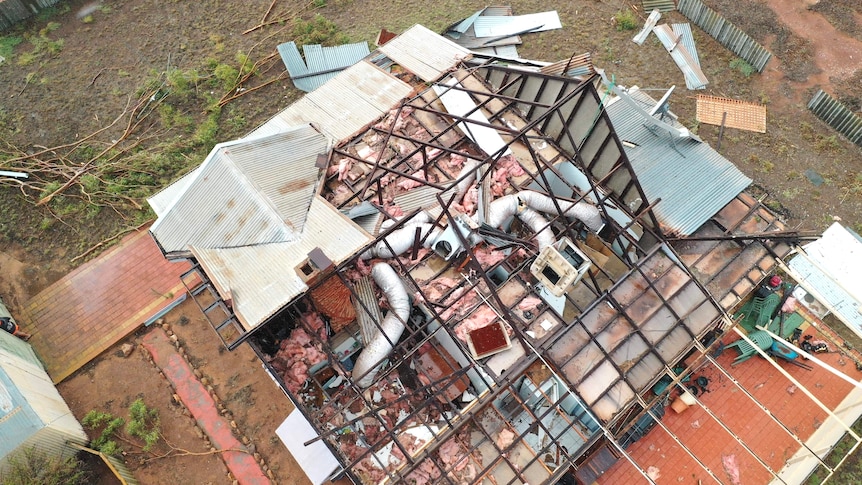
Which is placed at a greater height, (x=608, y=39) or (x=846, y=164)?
(x=608, y=39)

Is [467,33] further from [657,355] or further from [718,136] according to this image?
[657,355]

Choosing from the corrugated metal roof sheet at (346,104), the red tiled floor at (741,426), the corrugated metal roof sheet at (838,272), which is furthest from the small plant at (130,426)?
the corrugated metal roof sheet at (838,272)

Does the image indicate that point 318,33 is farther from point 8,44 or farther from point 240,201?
point 8,44

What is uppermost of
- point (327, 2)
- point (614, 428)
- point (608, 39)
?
point (327, 2)

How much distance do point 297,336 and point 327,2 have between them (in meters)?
23.8

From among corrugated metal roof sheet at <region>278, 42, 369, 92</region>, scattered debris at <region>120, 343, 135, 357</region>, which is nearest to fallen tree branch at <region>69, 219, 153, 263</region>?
scattered debris at <region>120, 343, 135, 357</region>

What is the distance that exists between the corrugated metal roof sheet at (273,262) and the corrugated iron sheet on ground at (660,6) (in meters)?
25.8

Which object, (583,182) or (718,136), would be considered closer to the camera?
(583,182)

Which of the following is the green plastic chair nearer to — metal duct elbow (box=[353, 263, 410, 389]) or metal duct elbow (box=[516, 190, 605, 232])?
metal duct elbow (box=[516, 190, 605, 232])

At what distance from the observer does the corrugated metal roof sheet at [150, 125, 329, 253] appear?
54.3 ft

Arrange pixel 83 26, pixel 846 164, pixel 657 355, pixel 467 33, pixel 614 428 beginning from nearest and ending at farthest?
pixel 657 355 < pixel 614 428 < pixel 846 164 < pixel 467 33 < pixel 83 26

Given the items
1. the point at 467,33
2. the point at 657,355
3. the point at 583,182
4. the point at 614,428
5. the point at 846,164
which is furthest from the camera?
the point at 467,33

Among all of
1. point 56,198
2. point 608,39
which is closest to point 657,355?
point 608,39

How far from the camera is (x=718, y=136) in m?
26.1
